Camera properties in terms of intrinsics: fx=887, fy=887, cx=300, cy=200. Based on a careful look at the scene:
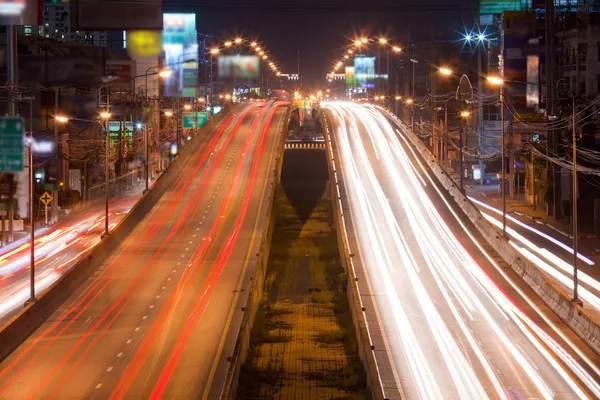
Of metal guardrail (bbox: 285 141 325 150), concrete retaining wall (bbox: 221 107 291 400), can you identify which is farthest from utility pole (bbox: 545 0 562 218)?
metal guardrail (bbox: 285 141 325 150)

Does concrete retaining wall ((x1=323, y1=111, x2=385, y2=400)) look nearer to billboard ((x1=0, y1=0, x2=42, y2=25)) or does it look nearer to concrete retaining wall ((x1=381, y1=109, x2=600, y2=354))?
concrete retaining wall ((x1=381, y1=109, x2=600, y2=354))

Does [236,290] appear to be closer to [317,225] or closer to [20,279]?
[20,279]

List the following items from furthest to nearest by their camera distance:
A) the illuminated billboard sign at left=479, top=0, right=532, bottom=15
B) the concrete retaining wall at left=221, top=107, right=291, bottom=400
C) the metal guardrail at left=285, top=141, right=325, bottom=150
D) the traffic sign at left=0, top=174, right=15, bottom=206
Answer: the illuminated billboard sign at left=479, top=0, right=532, bottom=15, the metal guardrail at left=285, top=141, right=325, bottom=150, the traffic sign at left=0, top=174, right=15, bottom=206, the concrete retaining wall at left=221, top=107, right=291, bottom=400

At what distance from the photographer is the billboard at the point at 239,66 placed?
162500mm

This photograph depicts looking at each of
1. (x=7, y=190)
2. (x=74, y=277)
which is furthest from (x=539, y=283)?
(x=7, y=190)

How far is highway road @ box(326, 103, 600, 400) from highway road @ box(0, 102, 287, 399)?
5.74 meters

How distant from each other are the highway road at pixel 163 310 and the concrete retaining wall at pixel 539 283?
1230 centimetres

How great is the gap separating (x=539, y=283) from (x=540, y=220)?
2980cm

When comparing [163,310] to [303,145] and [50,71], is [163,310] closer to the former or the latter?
[50,71]

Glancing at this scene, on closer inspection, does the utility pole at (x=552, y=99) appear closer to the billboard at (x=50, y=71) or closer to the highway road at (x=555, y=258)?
the highway road at (x=555, y=258)

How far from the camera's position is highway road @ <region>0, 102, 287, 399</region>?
88.0ft

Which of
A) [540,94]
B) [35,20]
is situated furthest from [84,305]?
[540,94]

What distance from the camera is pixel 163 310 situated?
116 ft

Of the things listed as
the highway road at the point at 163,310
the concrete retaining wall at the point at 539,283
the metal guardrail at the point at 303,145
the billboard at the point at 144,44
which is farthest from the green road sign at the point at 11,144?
the metal guardrail at the point at 303,145
